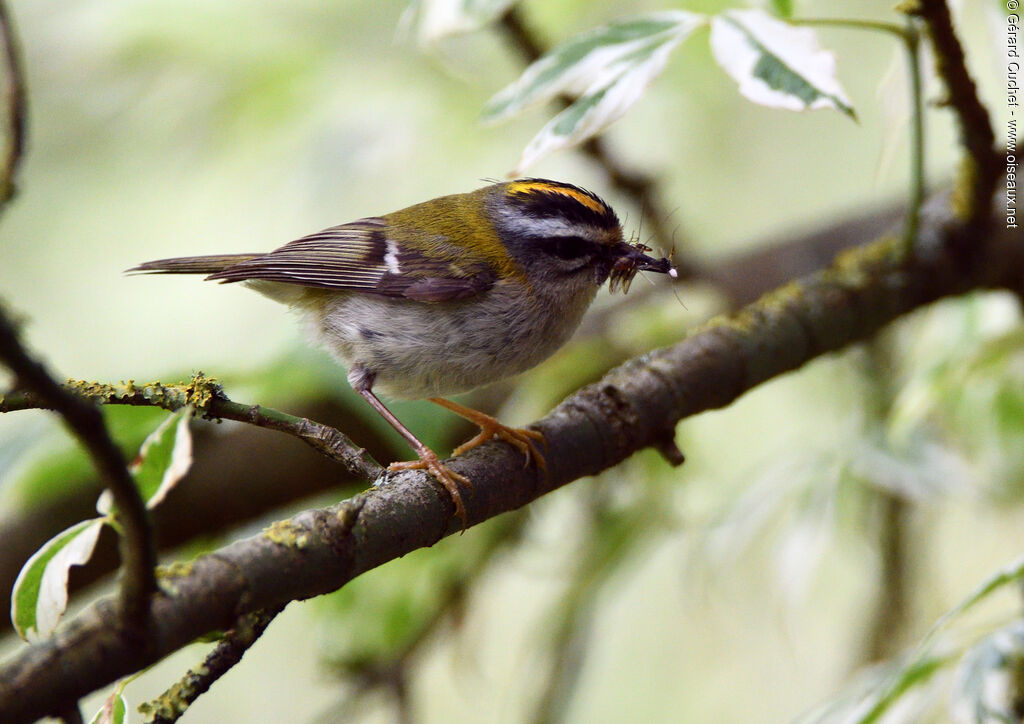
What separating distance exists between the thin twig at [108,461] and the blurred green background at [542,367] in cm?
102

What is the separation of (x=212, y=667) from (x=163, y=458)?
0.34m

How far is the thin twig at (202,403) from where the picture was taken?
1100mm

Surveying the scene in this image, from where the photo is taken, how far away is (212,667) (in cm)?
99

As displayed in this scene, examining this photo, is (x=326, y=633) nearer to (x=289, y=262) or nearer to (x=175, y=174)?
(x=289, y=262)

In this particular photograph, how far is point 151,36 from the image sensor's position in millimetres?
2723

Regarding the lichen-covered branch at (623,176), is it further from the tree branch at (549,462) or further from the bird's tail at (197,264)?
the bird's tail at (197,264)

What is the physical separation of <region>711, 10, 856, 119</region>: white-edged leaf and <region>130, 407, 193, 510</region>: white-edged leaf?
1.04m

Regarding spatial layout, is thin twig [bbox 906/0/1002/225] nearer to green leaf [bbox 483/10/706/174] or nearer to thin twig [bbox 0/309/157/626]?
green leaf [bbox 483/10/706/174]

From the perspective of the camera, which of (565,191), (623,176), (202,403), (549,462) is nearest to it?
A: (202,403)

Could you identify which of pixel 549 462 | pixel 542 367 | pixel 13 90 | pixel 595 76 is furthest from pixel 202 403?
pixel 542 367

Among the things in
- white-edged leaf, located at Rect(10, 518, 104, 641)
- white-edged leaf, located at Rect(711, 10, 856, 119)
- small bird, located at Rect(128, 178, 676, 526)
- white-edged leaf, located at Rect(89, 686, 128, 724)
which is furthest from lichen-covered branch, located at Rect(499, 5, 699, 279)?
white-edged leaf, located at Rect(89, 686, 128, 724)

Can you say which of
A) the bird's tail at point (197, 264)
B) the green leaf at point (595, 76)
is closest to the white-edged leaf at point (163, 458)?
the green leaf at point (595, 76)

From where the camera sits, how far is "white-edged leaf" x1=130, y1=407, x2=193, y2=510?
1165 mm

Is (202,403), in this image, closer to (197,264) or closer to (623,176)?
(197,264)
